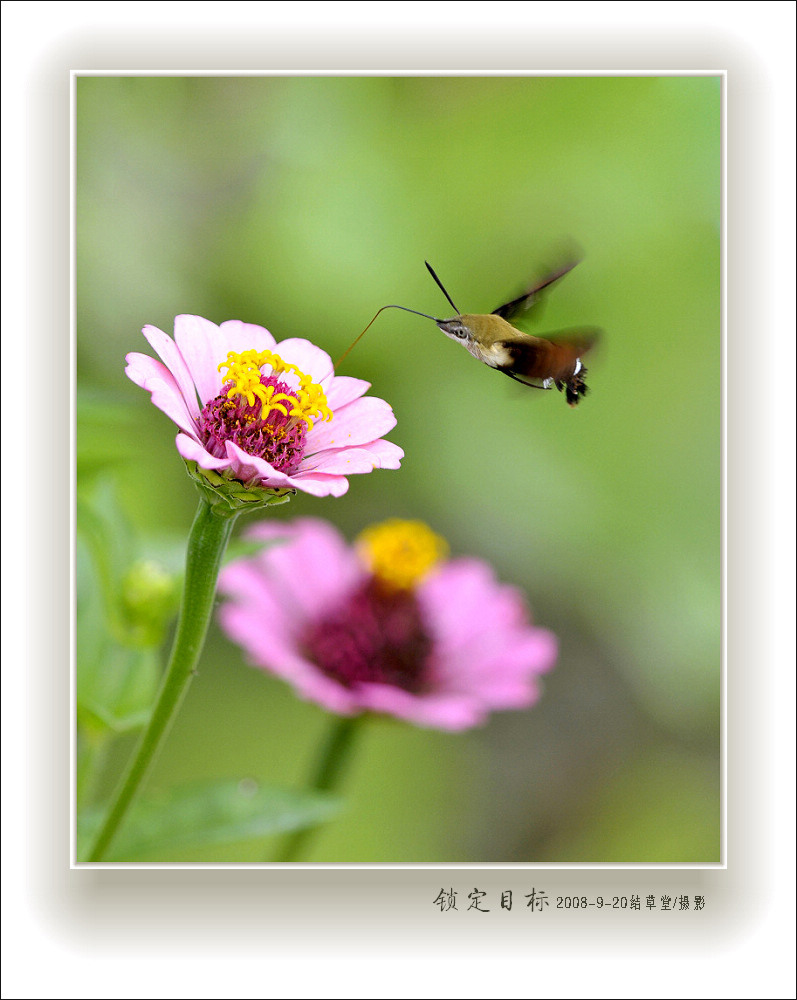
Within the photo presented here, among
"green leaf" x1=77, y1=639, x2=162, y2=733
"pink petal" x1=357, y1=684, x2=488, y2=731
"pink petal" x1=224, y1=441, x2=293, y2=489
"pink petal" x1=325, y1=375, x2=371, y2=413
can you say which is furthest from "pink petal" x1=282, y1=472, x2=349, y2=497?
"pink petal" x1=357, y1=684, x2=488, y2=731

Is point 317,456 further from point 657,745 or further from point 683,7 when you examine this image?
point 657,745

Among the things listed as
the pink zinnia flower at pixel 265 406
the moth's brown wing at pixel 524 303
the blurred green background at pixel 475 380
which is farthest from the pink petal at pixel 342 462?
the blurred green background at pixel 475 380

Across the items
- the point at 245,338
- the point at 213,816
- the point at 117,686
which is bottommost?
the point at 213,816

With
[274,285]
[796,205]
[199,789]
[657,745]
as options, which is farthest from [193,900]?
[796,205]

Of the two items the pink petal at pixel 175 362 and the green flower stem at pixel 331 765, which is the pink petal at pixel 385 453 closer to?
the pink petal at pixel 175 362

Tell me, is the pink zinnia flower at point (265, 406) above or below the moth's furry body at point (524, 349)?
below

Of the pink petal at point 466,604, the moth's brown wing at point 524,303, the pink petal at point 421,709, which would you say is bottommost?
the pink petal at point 421,709

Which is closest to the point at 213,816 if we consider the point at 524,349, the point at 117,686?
the point at 117,686

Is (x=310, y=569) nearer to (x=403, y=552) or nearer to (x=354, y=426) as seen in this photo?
(x=403, y=552)
